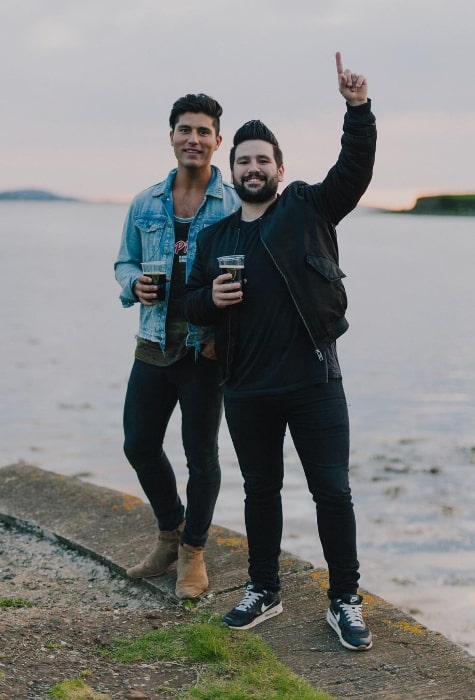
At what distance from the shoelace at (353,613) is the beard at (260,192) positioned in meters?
1.71

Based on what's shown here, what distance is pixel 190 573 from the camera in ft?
14.0

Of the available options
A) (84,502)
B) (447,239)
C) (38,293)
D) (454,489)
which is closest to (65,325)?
(38,293)

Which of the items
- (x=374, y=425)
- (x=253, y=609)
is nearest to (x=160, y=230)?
(x=253, y=609)

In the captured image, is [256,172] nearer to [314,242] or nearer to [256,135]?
[256,135]

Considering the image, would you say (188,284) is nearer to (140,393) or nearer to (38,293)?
(140,393)

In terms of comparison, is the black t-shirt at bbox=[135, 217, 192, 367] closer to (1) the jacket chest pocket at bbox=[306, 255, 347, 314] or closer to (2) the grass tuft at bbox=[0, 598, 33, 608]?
(1) the jacket chest pocket at bbox=[306, 255, 347, 314]

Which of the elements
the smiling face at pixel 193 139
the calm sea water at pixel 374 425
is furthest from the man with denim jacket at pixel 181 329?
the calm sea water at pixel 374 425

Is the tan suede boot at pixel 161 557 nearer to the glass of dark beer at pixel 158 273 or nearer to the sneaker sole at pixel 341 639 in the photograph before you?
the sneaker sole at pixel 341 639

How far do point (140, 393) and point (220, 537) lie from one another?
1166mm

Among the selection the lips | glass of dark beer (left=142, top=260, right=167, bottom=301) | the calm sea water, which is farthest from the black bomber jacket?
the calm sea water

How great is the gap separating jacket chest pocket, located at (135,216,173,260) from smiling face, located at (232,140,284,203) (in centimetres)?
53

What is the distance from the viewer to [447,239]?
196 feet

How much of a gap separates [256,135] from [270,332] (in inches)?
31.7

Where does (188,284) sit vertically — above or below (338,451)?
above
